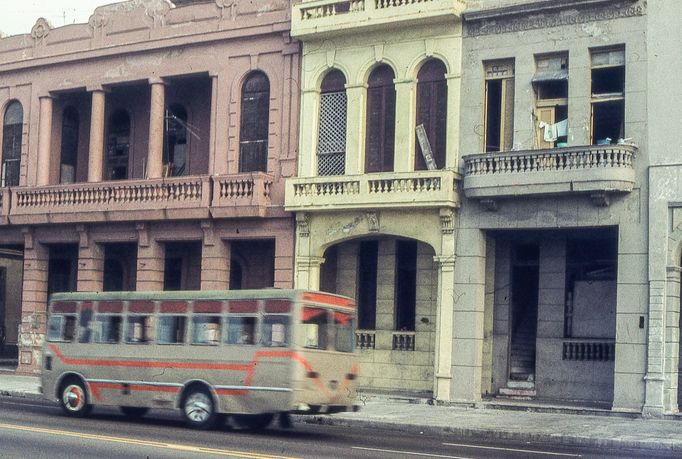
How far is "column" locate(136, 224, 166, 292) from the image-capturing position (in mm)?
33719

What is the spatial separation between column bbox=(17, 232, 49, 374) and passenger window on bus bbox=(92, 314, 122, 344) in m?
12.6

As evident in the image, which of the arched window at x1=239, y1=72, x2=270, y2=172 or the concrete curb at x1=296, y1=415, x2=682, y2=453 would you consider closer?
the concrete curb at x1=296, y1=415, x2=682, y2=453

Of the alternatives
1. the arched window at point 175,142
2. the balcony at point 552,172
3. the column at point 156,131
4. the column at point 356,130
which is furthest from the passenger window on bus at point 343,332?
the arched window at point 175,142

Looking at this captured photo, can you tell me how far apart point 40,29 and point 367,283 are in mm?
13871

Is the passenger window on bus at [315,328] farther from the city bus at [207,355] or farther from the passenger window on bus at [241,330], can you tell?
the passenger window on bus at [241,330]

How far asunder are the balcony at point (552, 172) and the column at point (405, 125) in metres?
1.90

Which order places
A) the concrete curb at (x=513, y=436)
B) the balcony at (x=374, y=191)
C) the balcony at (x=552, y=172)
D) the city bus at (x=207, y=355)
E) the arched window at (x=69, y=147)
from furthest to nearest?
the arched window at (x=69, y=147)
the balcony at (x=374, y=191)
the balcony at (x=552, y=172)
the city bus at (x=207, y=355)
the concrete curb at (x=513, y=436)

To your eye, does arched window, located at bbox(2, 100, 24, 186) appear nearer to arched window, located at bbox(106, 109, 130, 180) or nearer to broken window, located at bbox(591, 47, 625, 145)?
arched window, located at bbox(106, 109, 130, 180)

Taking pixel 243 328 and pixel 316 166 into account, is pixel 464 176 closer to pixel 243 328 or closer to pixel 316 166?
pixel 316 166

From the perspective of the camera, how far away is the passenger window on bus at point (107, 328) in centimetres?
2359

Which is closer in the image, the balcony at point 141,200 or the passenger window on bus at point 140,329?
the passenger window on bus at point 140,329

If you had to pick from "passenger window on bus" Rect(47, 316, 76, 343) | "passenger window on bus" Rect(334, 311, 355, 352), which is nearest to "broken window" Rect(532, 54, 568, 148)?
"passenger window on bus" Rect(334, 311, 355, 352)

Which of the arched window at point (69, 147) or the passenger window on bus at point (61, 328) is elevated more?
the arched window at point (69, 147)

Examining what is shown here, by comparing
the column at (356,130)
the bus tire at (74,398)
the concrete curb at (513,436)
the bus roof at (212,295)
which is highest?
the column at (356,130)
